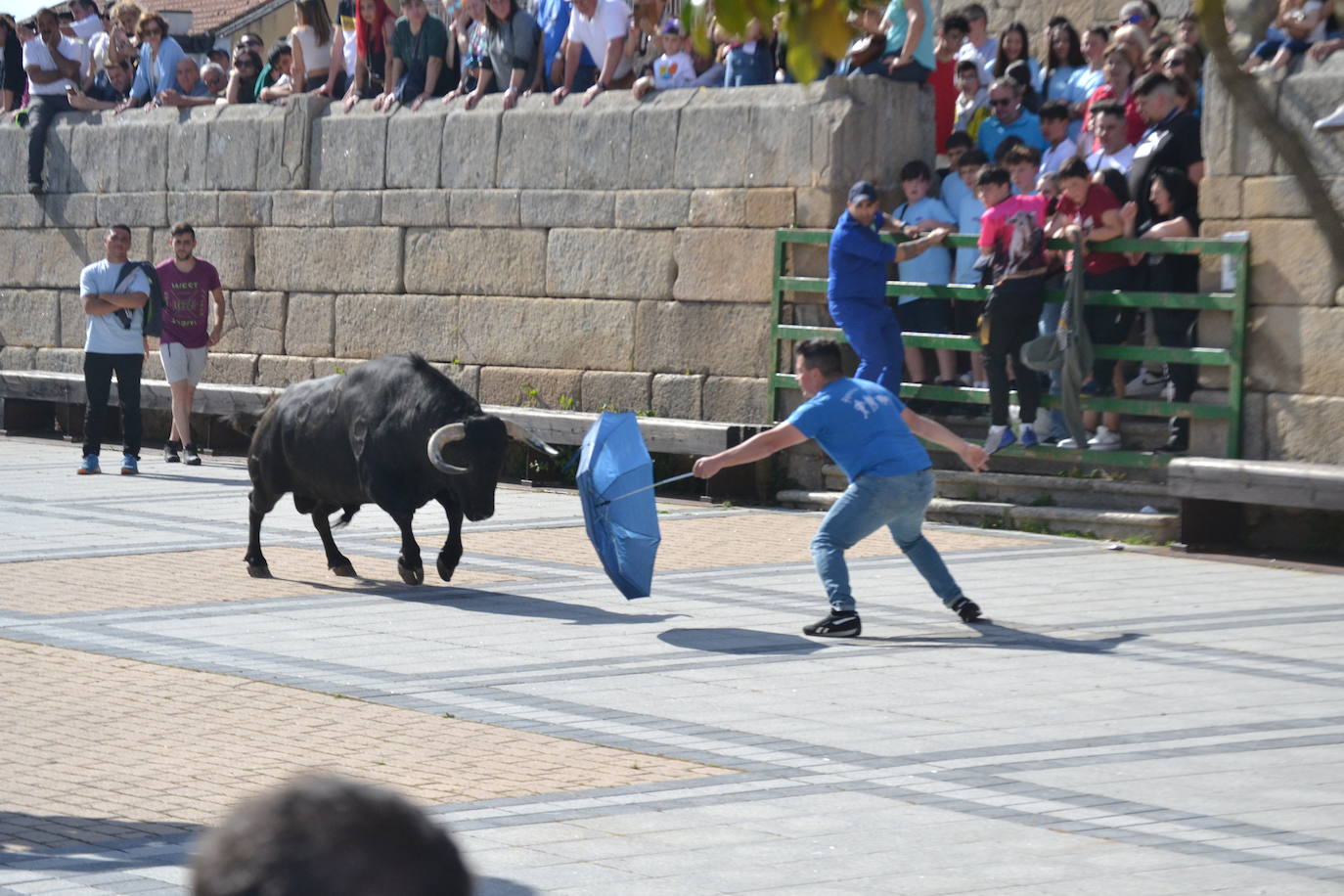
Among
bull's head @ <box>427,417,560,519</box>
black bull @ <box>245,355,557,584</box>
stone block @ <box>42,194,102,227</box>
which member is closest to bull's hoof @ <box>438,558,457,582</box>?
black bull @ <box>245,355,557,584</box>

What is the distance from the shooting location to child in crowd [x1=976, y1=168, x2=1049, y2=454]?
13.1 metres

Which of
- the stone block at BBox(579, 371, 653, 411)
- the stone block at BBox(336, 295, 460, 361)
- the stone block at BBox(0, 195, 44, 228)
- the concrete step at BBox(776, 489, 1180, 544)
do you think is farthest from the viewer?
the stone block at BBox(0, 195, 44, 228)

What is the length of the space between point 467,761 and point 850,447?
3073mm

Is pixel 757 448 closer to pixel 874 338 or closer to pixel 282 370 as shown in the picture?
pixel 874 338

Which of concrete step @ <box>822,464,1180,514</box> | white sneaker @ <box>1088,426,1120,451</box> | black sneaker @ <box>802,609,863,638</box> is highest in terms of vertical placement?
white sneaker @ <box>1088,426,1120,451</box>

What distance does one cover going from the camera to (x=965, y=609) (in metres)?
9.62

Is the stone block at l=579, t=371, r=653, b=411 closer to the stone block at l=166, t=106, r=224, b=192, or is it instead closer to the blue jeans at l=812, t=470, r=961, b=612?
the stone block at l=166, t=106, r=224, b=192

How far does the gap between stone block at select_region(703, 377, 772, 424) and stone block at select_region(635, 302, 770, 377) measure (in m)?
0.07

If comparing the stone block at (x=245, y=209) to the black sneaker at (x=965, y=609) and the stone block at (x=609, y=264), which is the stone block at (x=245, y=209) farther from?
the black sneaker at (x=965, y=609)

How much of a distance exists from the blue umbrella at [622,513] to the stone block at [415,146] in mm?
8243

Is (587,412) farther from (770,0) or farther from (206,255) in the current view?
(770,0)

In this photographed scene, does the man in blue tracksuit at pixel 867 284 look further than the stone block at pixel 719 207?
No

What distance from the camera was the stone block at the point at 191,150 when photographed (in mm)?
19844

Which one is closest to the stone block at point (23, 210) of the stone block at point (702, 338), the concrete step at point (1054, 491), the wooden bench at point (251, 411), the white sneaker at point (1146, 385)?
the wooden bench at point (251, 411)
